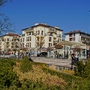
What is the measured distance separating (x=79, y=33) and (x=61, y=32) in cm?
863

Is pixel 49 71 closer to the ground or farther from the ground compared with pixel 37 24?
closer to the ground

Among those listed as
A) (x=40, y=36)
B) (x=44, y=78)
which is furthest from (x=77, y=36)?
(x=44, y=78)

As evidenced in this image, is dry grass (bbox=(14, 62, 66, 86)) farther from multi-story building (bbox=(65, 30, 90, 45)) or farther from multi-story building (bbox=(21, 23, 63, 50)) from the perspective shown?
multi-story building (bbox=(65, 30, 90, 45))

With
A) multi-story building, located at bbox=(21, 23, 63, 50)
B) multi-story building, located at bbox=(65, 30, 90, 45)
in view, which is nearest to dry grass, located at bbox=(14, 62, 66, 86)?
multi-story building, located at bbox=(21, 23, 63, 50)

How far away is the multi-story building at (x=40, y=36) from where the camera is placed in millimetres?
73875

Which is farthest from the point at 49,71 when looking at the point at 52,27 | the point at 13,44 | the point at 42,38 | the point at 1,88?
the point at 13,44

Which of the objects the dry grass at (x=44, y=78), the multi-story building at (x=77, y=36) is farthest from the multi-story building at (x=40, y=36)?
the dry grass at (x=44, y=78)

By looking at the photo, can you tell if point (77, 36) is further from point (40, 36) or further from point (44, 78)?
point (44, 78)

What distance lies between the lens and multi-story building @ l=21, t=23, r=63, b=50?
73875 mm

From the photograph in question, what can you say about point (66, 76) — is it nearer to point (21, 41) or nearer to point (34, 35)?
point (34, 35)

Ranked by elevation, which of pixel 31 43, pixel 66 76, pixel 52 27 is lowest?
pixel 66 76

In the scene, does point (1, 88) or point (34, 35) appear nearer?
point (1, 88)

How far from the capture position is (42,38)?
74.3 m

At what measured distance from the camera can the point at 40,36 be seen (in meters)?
73.6
